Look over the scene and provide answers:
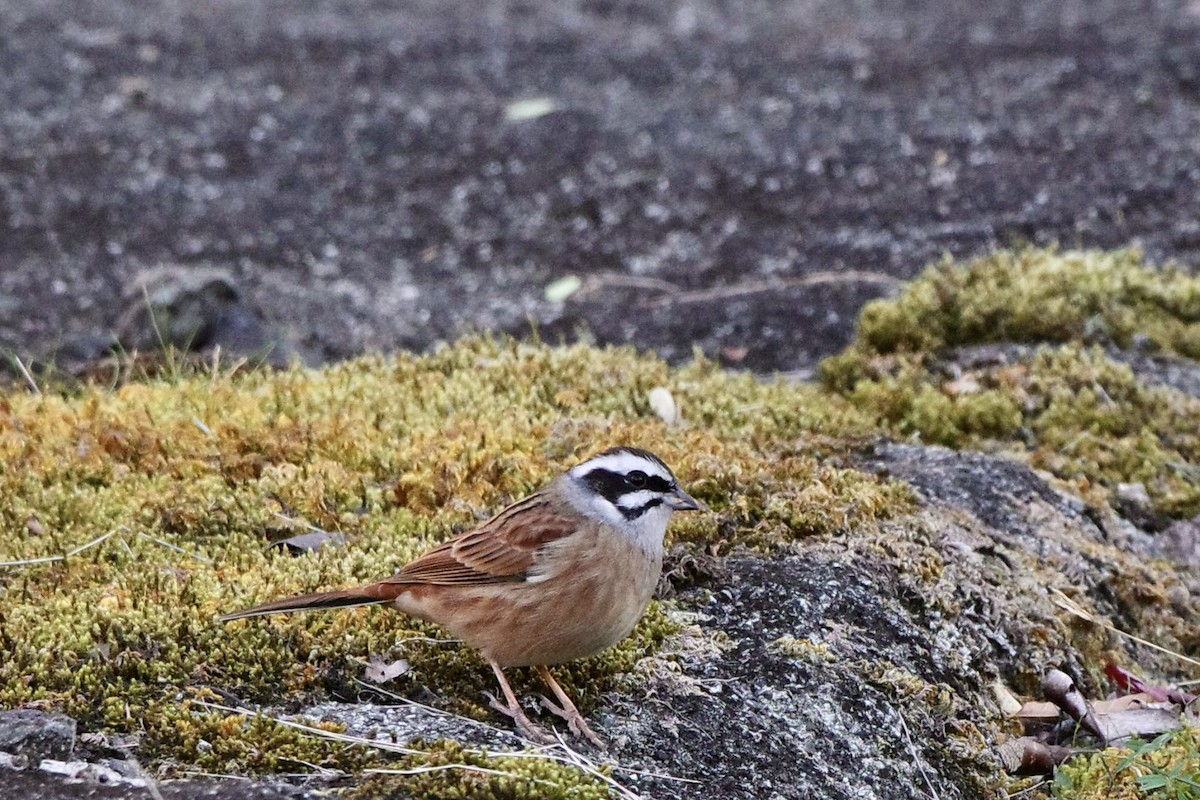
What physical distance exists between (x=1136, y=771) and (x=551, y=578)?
1839mm

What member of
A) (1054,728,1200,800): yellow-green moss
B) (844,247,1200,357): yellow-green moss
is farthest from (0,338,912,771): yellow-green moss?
(1054,728,1200,800): yellow-green moss

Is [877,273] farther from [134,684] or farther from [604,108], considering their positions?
[134,684]

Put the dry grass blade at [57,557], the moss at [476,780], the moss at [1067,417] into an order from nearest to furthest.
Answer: the moss at [476,780] → the dry grass blade at [57,557] → the moss at [1067,417]

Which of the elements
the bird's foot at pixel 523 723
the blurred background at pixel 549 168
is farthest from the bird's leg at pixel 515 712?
the blurred background at pixel 549 168

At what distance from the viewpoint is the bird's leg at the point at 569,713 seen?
3.73 meters

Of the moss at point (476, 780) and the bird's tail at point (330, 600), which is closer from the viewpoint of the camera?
the moss at point (476, 780)

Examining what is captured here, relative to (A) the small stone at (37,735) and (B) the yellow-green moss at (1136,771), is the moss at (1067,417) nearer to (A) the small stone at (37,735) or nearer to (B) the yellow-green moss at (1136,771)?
(B) the yellow-green moss at (1136,771)

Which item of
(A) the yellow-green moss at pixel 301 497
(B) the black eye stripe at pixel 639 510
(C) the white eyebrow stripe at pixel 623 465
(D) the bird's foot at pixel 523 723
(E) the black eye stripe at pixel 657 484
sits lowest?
(D) the bird's foot at pixel 523 723

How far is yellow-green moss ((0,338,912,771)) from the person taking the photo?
12.5 feet

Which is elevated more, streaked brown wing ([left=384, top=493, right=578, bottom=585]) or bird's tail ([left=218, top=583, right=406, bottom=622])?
streaked brown wing ([left=384, top=493, right=578, bottom=585])

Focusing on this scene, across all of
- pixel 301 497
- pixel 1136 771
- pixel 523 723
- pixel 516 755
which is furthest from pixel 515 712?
pixel 1136 771

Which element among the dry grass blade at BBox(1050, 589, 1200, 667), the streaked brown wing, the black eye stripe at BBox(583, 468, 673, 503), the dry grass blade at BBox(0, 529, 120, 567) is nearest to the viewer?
the streaked brown wing

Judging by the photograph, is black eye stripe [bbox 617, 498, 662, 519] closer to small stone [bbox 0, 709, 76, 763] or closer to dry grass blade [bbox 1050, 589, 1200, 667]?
small stone [bbox 0, 709, 76, 763]

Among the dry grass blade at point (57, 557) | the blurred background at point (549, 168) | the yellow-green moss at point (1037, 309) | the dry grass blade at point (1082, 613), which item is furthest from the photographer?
the blurred background at point (549, 168)
